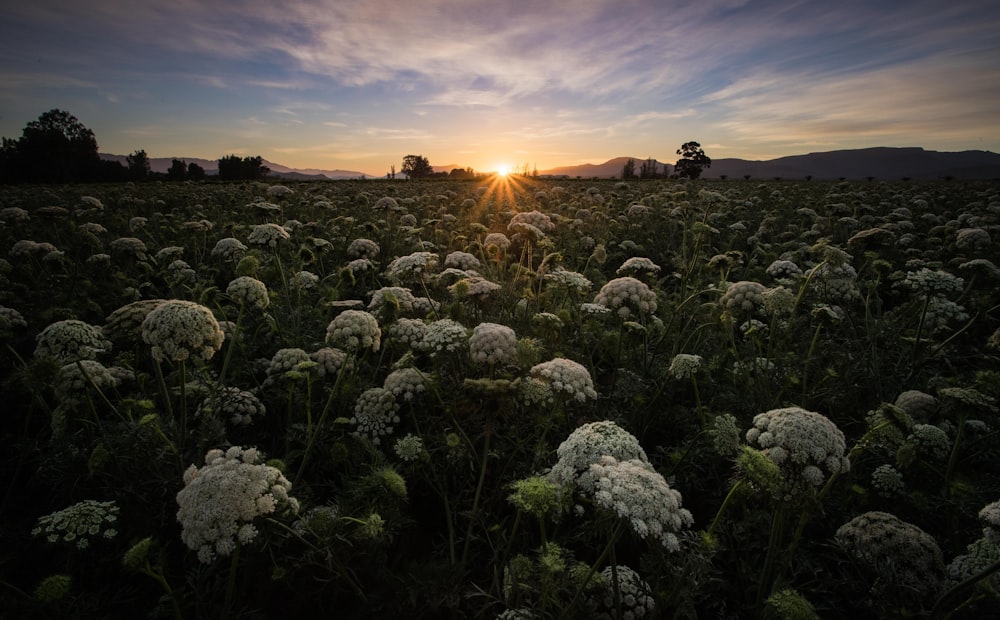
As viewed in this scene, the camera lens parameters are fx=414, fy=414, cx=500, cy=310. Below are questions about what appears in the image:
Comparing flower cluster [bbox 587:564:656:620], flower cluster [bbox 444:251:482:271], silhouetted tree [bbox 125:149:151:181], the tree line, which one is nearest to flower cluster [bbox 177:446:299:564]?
flower cluster [bbox 587:564:656:620]

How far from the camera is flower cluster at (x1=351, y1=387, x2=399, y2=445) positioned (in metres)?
4.25

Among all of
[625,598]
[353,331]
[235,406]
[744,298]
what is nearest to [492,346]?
[353,331]

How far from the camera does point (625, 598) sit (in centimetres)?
293

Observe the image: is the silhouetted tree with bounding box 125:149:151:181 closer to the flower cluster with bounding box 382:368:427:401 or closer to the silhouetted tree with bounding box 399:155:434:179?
the silhouetted tree with bounding box 399:155:434:179

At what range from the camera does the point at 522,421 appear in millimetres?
4484

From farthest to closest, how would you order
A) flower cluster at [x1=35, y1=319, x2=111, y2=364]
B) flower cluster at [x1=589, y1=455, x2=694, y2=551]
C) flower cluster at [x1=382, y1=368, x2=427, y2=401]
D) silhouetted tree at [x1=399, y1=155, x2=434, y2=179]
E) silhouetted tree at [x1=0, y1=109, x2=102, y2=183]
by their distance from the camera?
silhouetted tree at [x1=399, y1=155, x2=434, y2=179] → silhouetted tree at [x1=0, y1=109, x2=102, y2=183] → flower cluster at [x1=382, y1=368, x2=427, y2=401] → flower cluster at [x1=35, y1=319, x2=111, y2=364] → flower cluster at [x1=589, y1=455, x2=694, y2=551]

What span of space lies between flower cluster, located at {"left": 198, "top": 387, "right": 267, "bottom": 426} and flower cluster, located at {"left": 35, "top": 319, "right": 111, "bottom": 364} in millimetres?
1038

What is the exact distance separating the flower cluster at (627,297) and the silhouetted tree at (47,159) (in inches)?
3324

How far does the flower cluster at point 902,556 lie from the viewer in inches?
109

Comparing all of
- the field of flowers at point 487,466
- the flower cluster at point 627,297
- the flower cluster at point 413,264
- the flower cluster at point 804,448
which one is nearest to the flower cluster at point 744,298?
the field of flowers at point 487,466

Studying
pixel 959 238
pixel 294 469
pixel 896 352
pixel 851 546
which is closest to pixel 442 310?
pixel 294 469

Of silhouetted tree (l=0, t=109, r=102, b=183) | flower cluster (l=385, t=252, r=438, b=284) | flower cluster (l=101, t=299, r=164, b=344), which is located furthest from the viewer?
silhouetted tree (l=0, t=109, r=102, b=183)

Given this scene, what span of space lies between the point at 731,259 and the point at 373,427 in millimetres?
5837

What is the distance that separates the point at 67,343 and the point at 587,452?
4.40 meters
